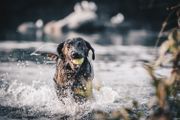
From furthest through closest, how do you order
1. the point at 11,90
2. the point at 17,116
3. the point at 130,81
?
1. the point at 130,81
2. the point at 11,90
3. the point at 17,116

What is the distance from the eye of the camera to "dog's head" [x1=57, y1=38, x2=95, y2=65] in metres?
8.12

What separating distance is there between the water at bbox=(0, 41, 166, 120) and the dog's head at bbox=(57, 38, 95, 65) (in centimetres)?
26

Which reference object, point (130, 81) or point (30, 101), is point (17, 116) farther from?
point (130, 81)

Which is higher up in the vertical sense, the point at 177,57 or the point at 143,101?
the point at 177,57

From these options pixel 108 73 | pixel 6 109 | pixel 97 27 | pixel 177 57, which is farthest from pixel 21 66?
pixel 97 27

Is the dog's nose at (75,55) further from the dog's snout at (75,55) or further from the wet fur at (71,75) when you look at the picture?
the wet fur at (71,75)

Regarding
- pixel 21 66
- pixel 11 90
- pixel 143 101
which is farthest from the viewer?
pixel 21 66

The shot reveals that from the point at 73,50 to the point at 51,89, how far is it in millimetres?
2003

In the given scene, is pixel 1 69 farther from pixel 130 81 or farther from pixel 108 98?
pixel 108 98

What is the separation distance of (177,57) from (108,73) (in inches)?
355

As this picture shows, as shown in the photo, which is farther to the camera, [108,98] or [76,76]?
[108,98]

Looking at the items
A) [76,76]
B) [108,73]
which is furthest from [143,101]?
[108,73]

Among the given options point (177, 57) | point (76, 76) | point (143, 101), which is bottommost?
point (143, 101)

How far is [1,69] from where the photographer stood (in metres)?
13.3
